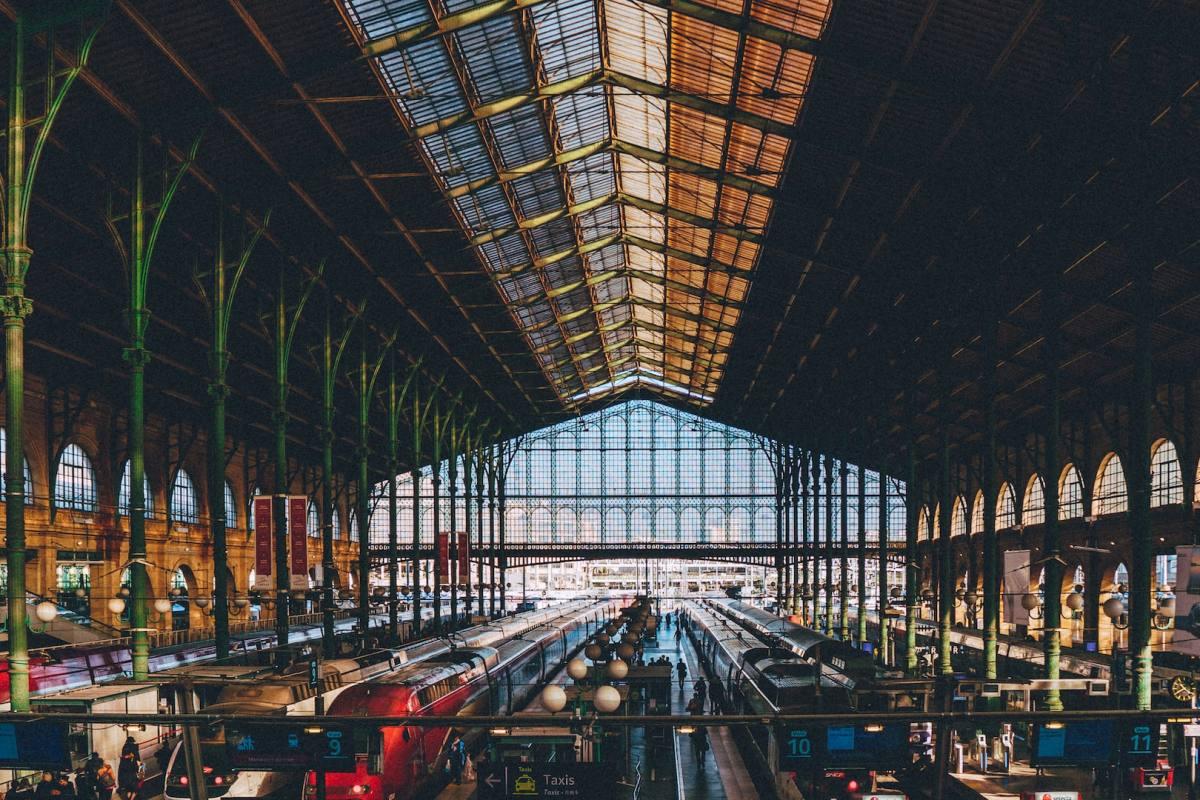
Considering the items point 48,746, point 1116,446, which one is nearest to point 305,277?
point 48,746

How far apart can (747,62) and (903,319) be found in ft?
50.7

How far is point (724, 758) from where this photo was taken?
31.8m

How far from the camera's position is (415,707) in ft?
80.2

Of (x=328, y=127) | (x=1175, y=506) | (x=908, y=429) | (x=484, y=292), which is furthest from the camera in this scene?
(x=484, y=292)

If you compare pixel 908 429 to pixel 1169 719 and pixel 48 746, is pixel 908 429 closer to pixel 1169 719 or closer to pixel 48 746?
pixel 1169 719

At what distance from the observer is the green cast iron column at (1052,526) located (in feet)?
73.3

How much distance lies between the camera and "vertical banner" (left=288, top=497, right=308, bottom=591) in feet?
93.4

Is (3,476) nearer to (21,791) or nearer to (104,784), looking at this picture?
(21,791)

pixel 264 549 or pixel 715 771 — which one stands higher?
pixel 264 549

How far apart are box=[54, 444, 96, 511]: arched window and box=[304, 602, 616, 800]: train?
18607 millimetres

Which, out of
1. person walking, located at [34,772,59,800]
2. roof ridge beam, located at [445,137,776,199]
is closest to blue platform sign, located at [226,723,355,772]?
person walking, located at [34,772,59,800]

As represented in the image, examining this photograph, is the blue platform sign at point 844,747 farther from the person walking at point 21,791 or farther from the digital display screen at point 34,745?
the person walking at point 21,791

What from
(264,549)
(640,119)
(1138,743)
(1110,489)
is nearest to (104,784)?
(264,549)

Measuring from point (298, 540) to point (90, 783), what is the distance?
26.8ft
